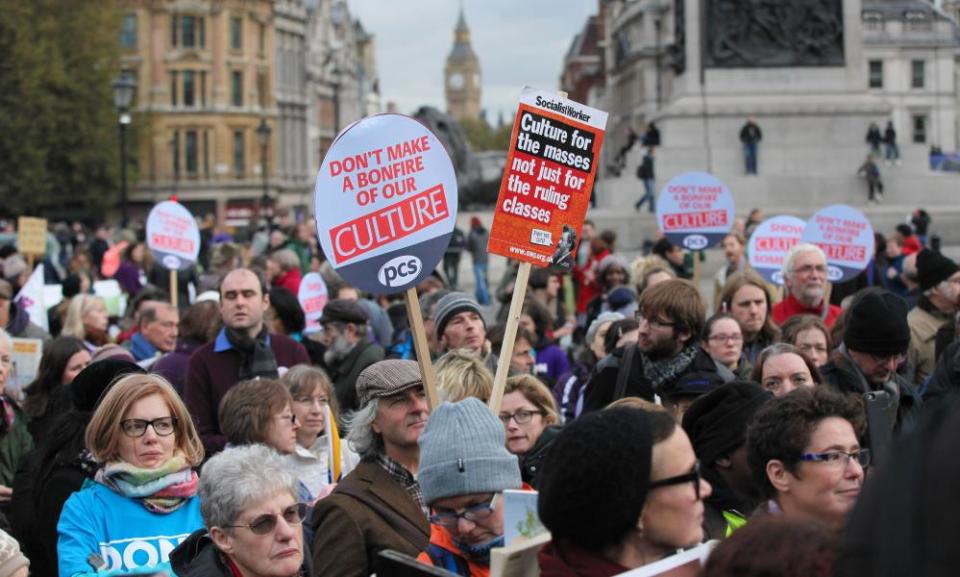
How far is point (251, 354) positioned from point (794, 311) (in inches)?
148

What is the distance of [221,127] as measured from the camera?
307ft

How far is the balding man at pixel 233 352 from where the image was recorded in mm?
7695

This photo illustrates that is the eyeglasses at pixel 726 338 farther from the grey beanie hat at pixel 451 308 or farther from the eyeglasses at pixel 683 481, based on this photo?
the eyeglasses at pixel 683 481

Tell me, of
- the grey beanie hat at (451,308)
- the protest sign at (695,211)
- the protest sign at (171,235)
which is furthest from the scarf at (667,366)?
the protest sign at (171,235)

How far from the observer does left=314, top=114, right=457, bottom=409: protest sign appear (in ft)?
17.1

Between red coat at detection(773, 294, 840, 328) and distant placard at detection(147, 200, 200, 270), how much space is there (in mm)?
5648

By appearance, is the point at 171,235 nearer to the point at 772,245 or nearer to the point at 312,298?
the point at 312,298

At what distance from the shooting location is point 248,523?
451cm

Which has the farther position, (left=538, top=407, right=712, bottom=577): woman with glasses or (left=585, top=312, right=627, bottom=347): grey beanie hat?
(left=585, top=312, right=627, bottom=347): grey beanie hat

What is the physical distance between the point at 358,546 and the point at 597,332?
4.40m

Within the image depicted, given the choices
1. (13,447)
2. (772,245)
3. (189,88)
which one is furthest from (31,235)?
(189,88)

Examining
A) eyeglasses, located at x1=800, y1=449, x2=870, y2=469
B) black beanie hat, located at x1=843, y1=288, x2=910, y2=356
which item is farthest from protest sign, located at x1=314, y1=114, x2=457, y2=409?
black beanie hat, located at x1=843, y1=288, x2=910, y2=356

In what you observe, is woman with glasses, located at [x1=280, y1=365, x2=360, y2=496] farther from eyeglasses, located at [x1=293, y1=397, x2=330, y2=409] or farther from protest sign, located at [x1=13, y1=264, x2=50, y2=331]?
protest sign, located at [x1=13, y1=264, x2=50, y2=331]

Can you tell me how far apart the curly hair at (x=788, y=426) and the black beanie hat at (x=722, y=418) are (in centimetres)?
24
